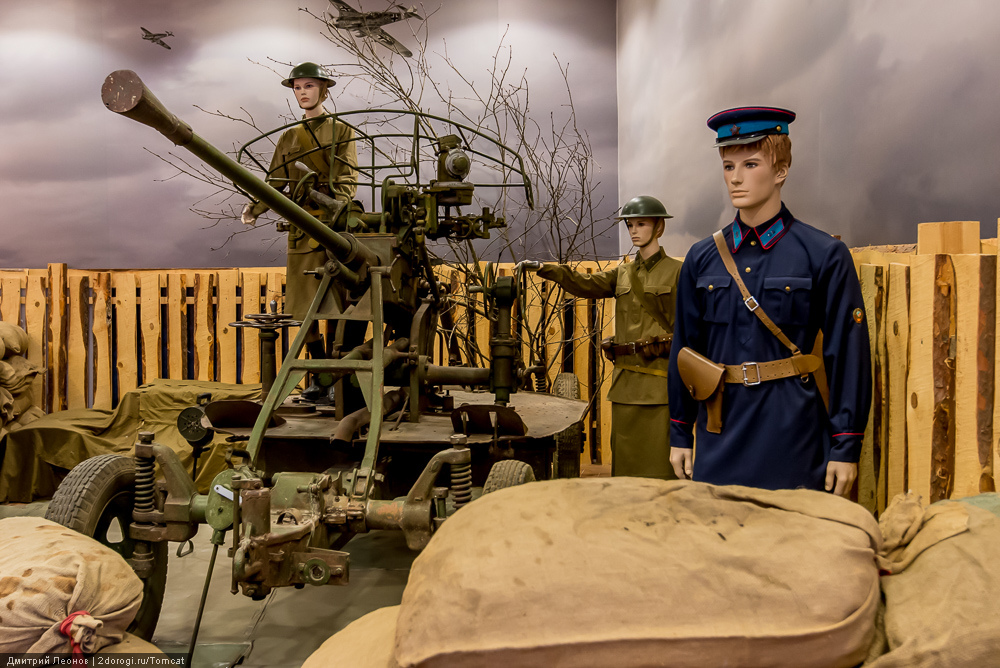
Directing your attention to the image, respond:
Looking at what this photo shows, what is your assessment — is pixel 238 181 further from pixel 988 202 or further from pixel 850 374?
pixel 988 202

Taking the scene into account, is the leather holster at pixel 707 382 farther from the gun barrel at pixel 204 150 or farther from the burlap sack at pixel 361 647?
the gun barrel at pixel 204 150

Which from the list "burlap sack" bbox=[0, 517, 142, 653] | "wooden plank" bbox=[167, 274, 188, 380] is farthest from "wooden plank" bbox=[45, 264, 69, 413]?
"burlap sack" bbox=[0, 517, 142, 653]

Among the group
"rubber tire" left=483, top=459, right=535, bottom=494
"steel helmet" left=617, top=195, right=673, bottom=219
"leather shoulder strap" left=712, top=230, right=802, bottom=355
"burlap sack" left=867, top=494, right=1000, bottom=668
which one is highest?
"steel helmet" left=617, top=195, right=673, bottom=219

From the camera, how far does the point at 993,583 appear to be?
1344mm

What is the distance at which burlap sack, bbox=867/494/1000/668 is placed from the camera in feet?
4.22

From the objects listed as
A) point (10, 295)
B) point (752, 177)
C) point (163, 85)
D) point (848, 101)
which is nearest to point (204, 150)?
point (752, 177)

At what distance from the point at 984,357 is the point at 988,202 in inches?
18.6

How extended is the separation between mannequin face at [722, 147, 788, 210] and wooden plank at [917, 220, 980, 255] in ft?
1.99

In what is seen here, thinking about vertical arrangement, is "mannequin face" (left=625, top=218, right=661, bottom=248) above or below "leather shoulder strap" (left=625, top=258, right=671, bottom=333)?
above

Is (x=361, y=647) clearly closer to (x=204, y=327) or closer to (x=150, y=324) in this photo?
(x=204, y=327)

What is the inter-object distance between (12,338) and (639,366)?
4.78 meters

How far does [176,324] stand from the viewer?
6.13 metres

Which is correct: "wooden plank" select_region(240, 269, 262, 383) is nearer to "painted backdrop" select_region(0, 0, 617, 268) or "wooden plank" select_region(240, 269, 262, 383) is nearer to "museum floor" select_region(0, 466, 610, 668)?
"painted backdrop" select_region(0, 0, 617, 268)

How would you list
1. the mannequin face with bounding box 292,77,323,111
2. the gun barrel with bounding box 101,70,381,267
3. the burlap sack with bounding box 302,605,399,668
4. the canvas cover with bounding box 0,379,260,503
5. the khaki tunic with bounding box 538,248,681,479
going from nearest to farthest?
the burlap sack with bounding box 302,605,399,668
the gun barrel with bounding box 101,70,381,267
the khaki tunic with bounding box 538,248,681,479
the mannequin face with bounding box 292,77,323,111
the canvas cover with bounding box 0,379,260,503
